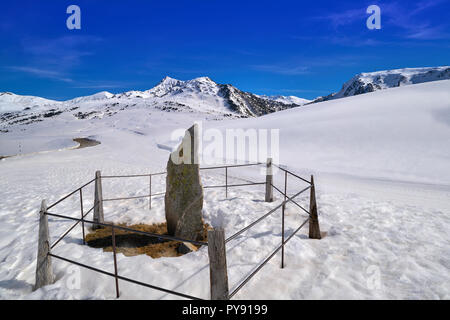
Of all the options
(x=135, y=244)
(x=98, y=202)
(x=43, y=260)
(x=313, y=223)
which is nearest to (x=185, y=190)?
(x=135, y=244)

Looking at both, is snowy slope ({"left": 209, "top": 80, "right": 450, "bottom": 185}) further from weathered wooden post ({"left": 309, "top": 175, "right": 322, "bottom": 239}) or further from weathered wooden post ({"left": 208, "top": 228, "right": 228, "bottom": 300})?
weathered wooden post ({"left": 208, "top": 228, "right": 228, "bottom": 300})

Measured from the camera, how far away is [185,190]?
19.6ft

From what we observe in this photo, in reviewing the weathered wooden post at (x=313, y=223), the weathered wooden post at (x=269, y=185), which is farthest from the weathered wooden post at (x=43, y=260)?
the weathered wooden post at (x=269, y=185)

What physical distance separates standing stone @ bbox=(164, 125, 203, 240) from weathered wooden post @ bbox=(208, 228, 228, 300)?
314 cm

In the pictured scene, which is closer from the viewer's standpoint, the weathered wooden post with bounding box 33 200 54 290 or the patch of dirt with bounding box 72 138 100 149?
the weathered wooden post with bounding box 33 200 54 290

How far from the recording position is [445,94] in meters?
23.9

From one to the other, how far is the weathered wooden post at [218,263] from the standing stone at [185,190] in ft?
10.3

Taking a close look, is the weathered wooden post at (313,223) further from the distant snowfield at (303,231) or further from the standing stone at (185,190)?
the standing stone at (185,190)

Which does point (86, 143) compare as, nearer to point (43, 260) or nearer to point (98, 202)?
point (98, 202)

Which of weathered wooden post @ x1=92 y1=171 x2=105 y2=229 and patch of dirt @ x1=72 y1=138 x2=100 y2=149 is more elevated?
patch of dirt @ x1=72 y1=138 x2=100 y2=149

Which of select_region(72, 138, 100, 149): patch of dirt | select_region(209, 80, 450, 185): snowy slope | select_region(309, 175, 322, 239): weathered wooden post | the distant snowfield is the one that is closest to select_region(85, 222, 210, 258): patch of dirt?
the distant snowfield

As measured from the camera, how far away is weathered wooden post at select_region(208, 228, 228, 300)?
2.89m

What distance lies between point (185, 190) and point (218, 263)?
10.5ft
